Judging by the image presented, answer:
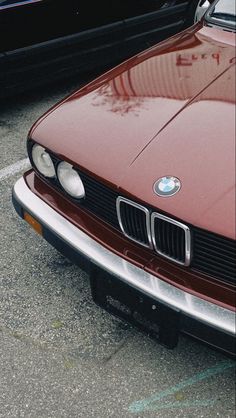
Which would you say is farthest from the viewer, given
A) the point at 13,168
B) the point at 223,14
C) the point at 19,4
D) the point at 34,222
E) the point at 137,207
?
the point at 19,4

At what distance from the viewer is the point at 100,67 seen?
5.00 meters

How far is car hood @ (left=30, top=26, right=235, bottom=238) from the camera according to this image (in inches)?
78.1

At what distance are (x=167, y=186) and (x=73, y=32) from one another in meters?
2.80

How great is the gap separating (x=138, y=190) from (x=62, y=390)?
0.95 metres

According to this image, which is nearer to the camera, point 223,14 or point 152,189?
point 152,189

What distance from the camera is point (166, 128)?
7.43 ft

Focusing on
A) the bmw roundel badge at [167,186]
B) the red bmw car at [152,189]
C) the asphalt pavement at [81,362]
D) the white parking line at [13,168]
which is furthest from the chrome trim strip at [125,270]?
the white parking line at [13,168]

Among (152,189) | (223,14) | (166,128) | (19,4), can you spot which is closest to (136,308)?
(152,189)

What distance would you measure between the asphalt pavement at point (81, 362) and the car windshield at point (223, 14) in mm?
1579

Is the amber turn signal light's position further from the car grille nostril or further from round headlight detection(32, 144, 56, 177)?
the car grille nostril

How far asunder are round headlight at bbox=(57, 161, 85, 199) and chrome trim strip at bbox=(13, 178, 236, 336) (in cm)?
13

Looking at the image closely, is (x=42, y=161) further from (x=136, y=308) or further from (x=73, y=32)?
(x=73, y=32)

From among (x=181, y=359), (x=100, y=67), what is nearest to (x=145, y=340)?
(x=181, y=359)

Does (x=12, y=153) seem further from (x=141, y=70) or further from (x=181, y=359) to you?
(x=181, y=359)
